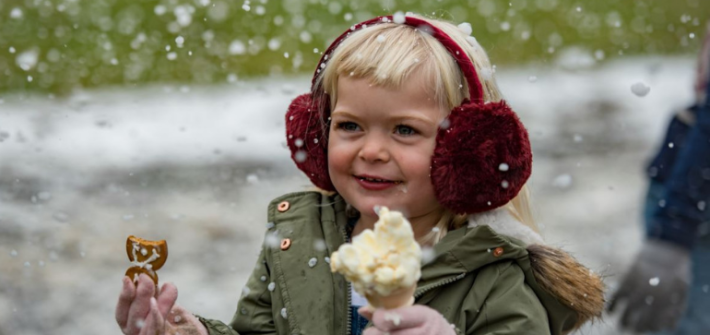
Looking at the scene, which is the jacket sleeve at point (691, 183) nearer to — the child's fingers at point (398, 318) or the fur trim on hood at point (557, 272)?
the fur trim on hood at point (557, 272)

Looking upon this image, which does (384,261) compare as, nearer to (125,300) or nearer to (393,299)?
(393,299)

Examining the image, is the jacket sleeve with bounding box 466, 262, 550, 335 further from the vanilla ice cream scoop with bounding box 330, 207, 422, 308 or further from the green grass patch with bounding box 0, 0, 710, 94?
the green grass patch with bounding box 0, 0, 710, 94

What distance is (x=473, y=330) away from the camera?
6.97 ft

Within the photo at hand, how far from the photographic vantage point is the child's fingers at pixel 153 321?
2123mm

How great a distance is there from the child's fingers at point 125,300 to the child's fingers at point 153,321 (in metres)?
0.05

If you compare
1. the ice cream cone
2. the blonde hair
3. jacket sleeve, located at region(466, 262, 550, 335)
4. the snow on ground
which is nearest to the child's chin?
the blonde hair

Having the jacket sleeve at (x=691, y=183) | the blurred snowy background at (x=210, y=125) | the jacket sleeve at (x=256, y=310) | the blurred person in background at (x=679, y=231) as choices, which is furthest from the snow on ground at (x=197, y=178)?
the jacket sleeve at (x=256, y=310)

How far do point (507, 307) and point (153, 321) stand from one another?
2.36 feet

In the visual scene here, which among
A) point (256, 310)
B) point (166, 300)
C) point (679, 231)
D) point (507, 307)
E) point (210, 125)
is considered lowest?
point (679, 231)

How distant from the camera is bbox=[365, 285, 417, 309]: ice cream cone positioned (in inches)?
72.8

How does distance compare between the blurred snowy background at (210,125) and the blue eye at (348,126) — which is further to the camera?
the blurred snowy background at (210,125)

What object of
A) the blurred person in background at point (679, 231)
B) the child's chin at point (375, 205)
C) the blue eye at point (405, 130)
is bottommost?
the blurred person in background at point (679, 231)

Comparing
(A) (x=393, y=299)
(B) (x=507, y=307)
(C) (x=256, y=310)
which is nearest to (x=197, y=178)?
(C) (x=256, y=310)

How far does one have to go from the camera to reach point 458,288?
2.18m
